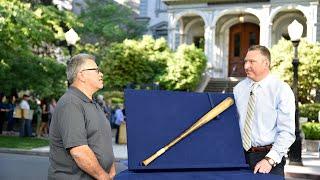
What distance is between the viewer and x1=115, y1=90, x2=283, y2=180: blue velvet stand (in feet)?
12.1

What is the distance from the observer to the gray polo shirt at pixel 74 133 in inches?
149

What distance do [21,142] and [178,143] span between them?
59.3 ft

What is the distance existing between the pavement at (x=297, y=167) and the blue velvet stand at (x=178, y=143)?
817 centimetres

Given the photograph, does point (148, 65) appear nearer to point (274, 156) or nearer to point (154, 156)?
point (274, 156)

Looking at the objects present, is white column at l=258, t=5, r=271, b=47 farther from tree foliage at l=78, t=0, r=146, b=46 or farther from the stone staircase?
tree foliage at l=78, t=0, r=146, b=46

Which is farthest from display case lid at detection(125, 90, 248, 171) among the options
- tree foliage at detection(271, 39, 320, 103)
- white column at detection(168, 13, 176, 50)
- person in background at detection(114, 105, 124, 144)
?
white column at detection(168, 13, 176, 50)

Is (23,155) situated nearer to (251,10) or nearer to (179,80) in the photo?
(179,80)

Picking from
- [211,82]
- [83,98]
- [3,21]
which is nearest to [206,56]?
[211,82]

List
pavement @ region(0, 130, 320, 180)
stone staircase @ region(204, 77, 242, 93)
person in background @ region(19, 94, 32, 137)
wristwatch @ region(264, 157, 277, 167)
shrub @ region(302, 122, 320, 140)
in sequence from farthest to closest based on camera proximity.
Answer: stone staircase @ region(204, 77, 242, 93)
person in background @ region(19, 94, 32, 137)
shrub @ region(302, 122, 320, 140)
pavement @ region(0, 130, 320, 180)
wristwatch @ region(264, 157, 277, 167)

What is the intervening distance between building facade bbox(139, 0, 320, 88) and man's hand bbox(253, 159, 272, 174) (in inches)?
1110

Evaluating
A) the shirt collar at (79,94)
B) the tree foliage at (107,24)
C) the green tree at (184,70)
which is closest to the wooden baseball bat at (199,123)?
the shirt collar at (79,94)

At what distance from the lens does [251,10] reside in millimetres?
32938

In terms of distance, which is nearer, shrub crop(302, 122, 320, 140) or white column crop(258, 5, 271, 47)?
shrub crop(302, 122, 320, 140)

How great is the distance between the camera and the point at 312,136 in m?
20.6
